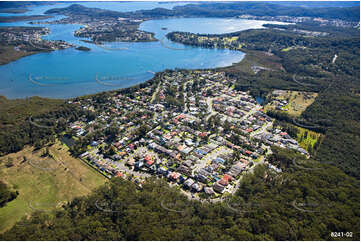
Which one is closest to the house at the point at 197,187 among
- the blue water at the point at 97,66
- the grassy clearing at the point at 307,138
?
the grassy clearing at the point at 307,138

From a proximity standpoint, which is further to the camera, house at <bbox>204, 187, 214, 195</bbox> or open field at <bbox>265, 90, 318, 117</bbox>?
open field at <bbox>265, 90, 318, 117</bbox>

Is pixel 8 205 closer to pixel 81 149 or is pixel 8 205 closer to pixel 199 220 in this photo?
pixel 81 149

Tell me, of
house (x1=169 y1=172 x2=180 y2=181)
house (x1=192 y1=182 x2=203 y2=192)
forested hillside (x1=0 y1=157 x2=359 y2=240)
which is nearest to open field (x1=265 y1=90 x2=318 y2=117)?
forested hillside (x1=0 y1=157 x2=359 y2=240)

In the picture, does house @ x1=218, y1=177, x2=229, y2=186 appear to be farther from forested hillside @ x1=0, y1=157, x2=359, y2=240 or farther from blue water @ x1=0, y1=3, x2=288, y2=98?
blue water @ x1=0, y1=3, x2=288, y2=98

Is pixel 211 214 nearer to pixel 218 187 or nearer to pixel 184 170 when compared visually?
pixel 218 187

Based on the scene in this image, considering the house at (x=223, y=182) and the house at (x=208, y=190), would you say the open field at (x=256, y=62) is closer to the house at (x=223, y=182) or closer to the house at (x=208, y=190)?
the house at (x=223, y=182)

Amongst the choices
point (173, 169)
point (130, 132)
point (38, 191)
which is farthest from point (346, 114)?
point (38, 191)
